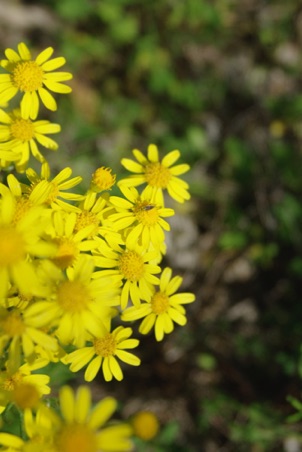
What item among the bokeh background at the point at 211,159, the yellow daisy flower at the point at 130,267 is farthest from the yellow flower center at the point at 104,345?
the bokeh background at the point at 211,159

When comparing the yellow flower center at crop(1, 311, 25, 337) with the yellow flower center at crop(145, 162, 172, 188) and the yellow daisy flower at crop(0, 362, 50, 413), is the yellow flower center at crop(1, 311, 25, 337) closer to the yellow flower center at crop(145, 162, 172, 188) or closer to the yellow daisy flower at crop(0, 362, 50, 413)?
the yellow daisy flower at crop(0, 362, 50, 413)

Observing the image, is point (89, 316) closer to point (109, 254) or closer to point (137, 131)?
point (109, 254)

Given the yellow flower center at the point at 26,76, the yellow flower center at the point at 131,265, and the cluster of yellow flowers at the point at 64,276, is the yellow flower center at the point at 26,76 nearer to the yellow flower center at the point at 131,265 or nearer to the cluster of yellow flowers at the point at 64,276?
the cluster of yellow flowers at the point at 64,276

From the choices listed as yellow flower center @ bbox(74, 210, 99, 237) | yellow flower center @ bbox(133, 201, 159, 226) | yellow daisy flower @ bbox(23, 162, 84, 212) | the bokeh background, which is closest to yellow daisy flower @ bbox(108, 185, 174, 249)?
yellow flower center @ bbox(133, 201, 159, 226)

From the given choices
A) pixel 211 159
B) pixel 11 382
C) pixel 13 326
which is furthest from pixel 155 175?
pixel 211 159

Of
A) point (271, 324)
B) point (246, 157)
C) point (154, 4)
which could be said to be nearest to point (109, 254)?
point (271, 324)

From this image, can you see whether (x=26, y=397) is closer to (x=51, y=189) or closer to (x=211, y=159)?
(x=51, y=189)

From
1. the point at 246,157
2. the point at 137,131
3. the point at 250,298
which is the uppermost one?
the point at 137,131
